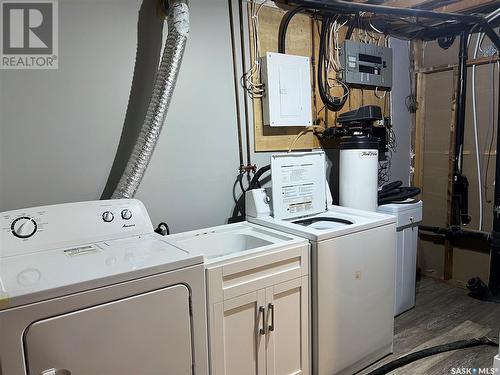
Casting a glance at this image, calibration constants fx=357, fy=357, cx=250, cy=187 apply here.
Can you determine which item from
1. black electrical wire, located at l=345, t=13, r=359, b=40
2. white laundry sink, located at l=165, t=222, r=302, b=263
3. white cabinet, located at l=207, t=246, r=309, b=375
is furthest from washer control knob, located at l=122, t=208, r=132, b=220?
black electrical wire, located at l=345, t=13, r=359, b=40

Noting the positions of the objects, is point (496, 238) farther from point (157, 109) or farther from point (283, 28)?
point (157, 109)

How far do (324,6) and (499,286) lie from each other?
2673 mm

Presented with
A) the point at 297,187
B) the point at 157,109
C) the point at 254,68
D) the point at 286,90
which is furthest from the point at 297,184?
the point at 157,109

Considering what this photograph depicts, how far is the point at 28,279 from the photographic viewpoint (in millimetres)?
1156

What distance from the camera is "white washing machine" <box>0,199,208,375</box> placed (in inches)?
42.4

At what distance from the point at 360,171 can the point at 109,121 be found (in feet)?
5.70

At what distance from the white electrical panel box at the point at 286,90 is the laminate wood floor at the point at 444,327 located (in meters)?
1.71

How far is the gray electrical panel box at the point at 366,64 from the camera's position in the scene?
3001mm

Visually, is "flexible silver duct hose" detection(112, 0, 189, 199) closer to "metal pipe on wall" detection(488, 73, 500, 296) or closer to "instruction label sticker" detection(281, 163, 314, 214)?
"instruction label sticker" detection(281, 163, 314, 214)

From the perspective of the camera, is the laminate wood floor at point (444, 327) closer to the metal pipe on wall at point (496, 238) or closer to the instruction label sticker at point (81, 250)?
the metal pipe on wall at point (496, 238)

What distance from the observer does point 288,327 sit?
184cm

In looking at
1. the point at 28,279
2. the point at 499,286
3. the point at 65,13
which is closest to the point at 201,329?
the point at 28,279

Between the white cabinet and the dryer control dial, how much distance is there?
762mm

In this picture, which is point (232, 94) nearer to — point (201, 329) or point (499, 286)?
point (201, 329)
